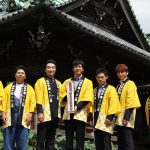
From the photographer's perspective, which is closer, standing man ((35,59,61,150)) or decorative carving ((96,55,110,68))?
standing man ((35,59,61,150))

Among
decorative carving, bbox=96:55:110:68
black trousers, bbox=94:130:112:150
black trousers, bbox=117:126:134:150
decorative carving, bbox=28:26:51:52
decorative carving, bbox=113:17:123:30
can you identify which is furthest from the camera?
decorative carving, bbox=113:17:123:30

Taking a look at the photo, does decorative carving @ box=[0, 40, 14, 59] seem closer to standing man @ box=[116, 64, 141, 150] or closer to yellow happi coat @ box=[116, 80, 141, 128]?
standing man @ box=[116, 64, 141, 150]

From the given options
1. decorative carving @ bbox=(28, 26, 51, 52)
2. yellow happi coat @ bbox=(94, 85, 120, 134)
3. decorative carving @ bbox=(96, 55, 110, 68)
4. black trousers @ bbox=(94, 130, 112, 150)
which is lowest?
black trousers @ bbox=(94, 130, 112, 150)

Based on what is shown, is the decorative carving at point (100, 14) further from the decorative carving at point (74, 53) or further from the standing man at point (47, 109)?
the standing man at point (47, 109)

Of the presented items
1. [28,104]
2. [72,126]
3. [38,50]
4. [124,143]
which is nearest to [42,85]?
[28,104]

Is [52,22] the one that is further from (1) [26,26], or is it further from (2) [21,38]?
(2) [21,38]

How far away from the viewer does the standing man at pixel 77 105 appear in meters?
6.77

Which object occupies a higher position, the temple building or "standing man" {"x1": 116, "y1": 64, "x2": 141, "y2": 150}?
the temple building

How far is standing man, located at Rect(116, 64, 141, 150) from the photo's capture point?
6.85m

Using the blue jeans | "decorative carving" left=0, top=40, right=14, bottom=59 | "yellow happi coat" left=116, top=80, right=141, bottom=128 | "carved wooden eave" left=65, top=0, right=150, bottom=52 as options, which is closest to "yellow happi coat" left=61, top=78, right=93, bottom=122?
"yellow happi coat" left=116, top=80, right=141, bottom=128

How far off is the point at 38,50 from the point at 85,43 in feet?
3.98

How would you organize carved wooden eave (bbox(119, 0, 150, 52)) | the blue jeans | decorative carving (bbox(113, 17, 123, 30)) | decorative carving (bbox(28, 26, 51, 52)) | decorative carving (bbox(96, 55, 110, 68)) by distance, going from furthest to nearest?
decorative carving (bbox(113, 17, 123, 30)) < carved wooden eave (bbox(119, 0, 150, 52)) < decorative carving (bbox(96, 55, 110, 68)) < decorative carving (bbox(28, 26, 51, 52)) < the blue jeans

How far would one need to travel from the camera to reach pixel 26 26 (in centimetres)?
864

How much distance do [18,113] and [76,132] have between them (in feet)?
3.66
